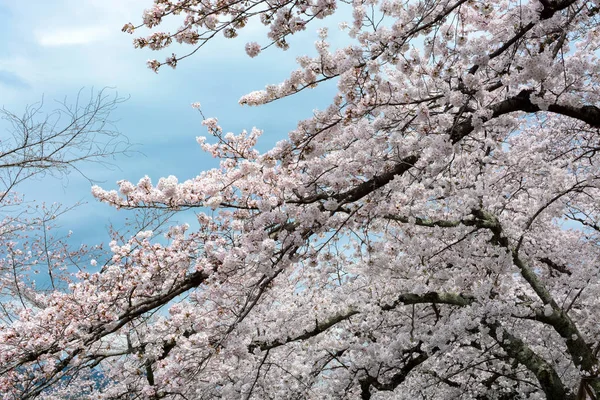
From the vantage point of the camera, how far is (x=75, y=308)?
5.05 metres

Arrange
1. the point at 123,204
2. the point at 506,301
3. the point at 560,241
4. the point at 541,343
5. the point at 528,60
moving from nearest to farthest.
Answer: the point at 528,60 → the point at 123,204 → the point at 506,301 → the point at 541,343 → the point at 560,241

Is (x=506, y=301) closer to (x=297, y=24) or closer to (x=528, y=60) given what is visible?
(x=528, y=60)

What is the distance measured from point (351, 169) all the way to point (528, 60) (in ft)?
5.57

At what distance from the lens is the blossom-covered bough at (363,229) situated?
A: 3.97m

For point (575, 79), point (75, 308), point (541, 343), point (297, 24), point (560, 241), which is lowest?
point (541, 343)

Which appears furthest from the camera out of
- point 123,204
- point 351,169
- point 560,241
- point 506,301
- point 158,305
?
point 560,241

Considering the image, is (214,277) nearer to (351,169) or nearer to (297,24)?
(351,169)

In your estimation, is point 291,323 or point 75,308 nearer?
point 75,308

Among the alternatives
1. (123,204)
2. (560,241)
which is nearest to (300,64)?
(123,204)

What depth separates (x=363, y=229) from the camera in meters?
5.10

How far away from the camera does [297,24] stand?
3857 millimetres

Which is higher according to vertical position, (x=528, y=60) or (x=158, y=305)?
(x=528, y=60)

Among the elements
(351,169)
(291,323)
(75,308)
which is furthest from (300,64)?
(291,323)

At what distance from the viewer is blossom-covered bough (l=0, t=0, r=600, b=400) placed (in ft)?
13.0
